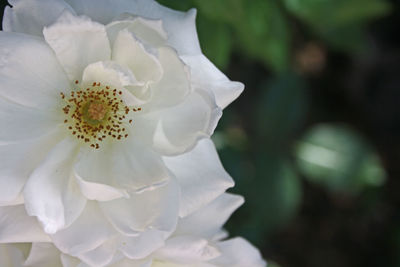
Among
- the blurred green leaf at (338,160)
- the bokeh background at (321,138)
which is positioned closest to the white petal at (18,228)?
the bokeh background at (321,138)

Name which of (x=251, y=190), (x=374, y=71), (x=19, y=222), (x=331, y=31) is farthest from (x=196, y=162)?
(x=374, y=71)

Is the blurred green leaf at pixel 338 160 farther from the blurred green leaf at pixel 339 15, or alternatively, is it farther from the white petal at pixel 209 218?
the white petal at pixel 209 218

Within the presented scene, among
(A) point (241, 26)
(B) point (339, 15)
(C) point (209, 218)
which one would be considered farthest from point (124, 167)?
(B) point (339, 15)

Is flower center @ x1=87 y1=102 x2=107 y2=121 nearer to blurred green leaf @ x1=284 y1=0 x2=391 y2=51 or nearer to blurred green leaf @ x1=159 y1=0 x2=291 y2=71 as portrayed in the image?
blurred green leaf @ x1=159 y1=0 x2=291 y2=71

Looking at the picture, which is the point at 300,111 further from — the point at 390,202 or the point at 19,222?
the point at 19,222

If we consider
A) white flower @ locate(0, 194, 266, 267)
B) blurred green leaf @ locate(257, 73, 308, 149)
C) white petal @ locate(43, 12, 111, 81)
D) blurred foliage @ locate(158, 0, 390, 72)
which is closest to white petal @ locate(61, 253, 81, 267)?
white flower @ locate(0, 194, 266, 267)

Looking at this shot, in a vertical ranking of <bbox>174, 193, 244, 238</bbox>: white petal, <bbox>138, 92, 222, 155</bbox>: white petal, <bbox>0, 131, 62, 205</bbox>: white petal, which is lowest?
<bbox>174, 193, 244, 238</bbox>: white petal

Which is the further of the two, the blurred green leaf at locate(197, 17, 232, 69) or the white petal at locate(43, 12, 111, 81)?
the blurred green leaf at locate(197, 17, 232, 69)

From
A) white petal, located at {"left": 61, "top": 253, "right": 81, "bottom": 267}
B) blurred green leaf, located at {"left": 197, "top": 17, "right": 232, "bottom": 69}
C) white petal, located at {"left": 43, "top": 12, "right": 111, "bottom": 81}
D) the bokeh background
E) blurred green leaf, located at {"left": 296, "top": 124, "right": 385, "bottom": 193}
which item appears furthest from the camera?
blurred green leaf, located at {"left": 296, "top": 124, "right": 385, "bottom": 193}
